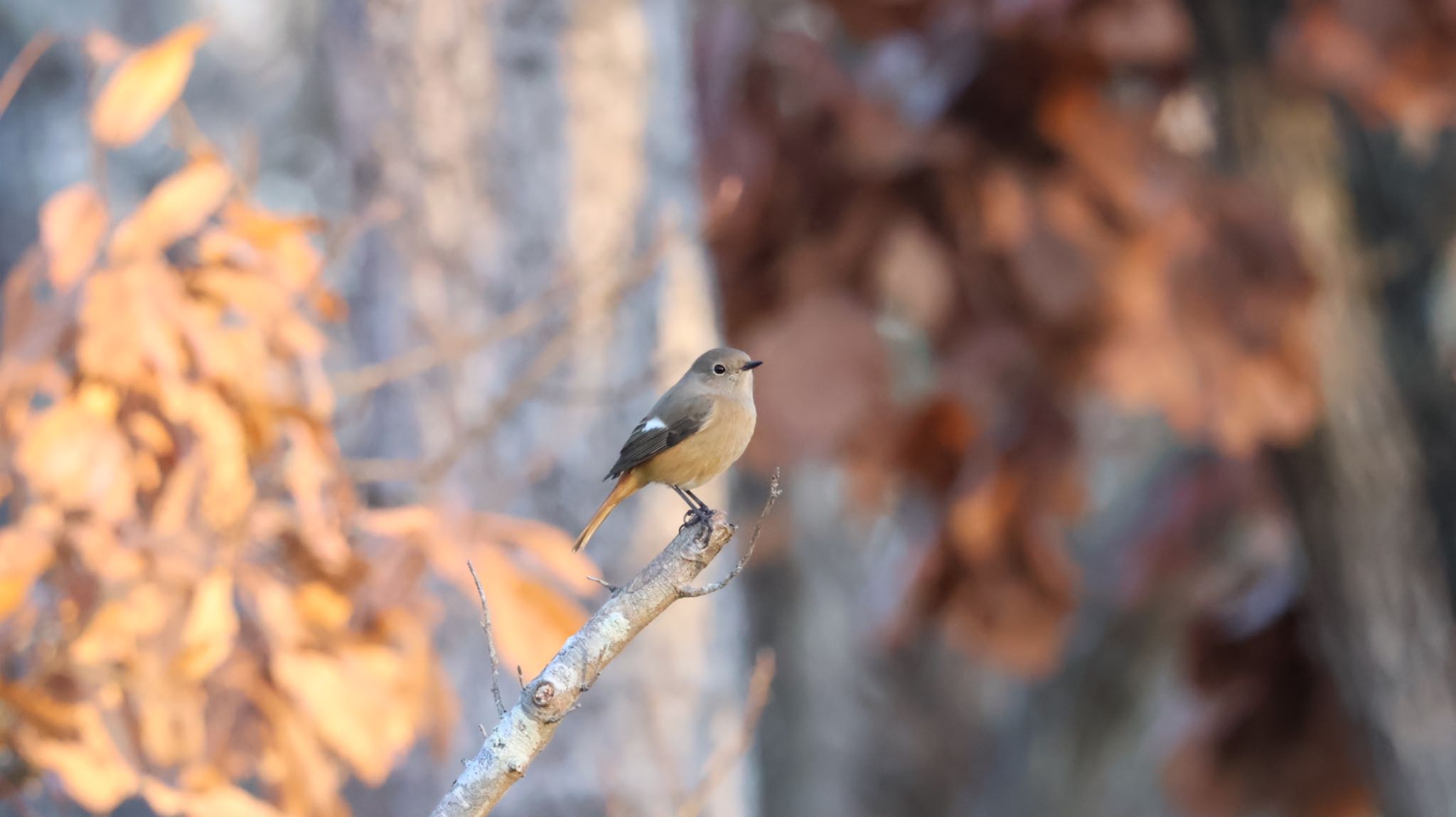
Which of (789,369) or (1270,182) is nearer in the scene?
(789,369)

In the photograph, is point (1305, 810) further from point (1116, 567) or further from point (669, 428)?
point (669, 428)

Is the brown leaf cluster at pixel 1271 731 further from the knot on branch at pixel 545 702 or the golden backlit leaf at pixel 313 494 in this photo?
the knot on branch at pixel 545 702

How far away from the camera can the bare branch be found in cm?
105

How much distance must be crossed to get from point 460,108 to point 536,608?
1.60m

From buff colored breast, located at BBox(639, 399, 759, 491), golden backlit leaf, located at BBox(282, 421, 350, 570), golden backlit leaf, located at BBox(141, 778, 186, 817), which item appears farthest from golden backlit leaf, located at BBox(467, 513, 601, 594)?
golden backlit leaf, located at BBox(141, 778, 186, 817)

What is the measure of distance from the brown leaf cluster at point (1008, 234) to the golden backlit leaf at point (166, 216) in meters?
1.23

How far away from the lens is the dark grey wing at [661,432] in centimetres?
145

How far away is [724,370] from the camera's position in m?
1.52

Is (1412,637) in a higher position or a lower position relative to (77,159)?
higher

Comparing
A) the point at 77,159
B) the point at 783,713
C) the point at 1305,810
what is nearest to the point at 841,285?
the point at 1305,810

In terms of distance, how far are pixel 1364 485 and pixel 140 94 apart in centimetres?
293

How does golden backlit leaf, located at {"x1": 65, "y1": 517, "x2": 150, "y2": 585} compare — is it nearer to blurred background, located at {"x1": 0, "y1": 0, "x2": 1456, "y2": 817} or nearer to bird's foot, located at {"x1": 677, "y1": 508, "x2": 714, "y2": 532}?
blurred background, located at {"x1": 0, "y1": 0, "x2": 1456, "y2": 817}

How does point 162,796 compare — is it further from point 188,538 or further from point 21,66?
point 21,66

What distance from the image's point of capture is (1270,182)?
337 centimetres
